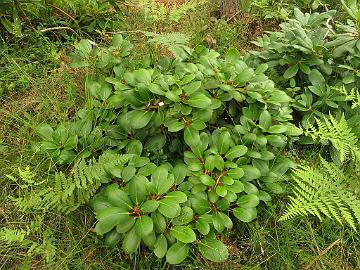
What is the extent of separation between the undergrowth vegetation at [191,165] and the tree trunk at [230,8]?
1167 millimetres

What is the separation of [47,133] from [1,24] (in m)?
1.40

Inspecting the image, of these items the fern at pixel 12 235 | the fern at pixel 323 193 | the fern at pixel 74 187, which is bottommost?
the fern at pixel 12 235

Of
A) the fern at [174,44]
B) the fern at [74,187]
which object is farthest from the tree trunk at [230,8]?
the fern at [74,187]

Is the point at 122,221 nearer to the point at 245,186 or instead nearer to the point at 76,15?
the point at 245,186

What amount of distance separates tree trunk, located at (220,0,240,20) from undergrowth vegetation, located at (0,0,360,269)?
1.17 metres

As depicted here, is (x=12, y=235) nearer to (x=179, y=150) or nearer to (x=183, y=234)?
(x=183, y=234)

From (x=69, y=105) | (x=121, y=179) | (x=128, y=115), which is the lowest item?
(x=69, y=105)

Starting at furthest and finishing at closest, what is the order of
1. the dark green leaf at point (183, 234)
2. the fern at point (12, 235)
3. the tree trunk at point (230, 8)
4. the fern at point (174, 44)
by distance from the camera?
the tree trunk at point (230, 8) → the fern at point (174, 44) → the fern at point (12, 235) → the dark green leaf at point (183, 234)

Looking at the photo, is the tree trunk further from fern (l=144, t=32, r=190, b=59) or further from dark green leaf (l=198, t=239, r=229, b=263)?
dark green leaf (l=198, t=239, r=229, b=263)

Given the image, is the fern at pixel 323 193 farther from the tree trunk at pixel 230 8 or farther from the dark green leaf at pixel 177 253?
the tree trunk at pixel 230 8

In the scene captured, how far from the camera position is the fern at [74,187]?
6.36 ft

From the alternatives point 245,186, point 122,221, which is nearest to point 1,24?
point 122,221

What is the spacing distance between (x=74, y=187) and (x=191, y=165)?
60 cm

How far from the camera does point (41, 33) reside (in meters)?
3.22
